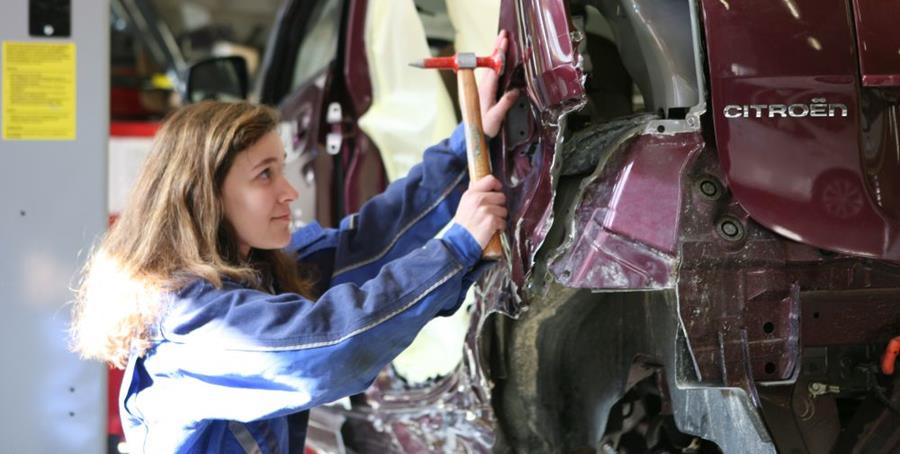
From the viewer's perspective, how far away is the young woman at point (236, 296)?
5.97ft

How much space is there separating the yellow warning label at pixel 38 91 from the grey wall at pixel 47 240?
2 centimetres

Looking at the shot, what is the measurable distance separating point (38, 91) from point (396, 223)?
3.37 ft

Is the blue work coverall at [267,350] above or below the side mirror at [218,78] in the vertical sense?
below

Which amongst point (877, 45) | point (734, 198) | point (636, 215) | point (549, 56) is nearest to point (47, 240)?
point (549, 56)

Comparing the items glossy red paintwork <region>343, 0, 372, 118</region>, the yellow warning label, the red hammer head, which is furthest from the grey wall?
the red hammer head

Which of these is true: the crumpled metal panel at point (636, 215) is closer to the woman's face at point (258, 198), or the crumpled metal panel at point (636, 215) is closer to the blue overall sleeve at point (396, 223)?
the blue overall sleeve at point (396, 223)

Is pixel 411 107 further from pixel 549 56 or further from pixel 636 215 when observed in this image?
pixel 636 215

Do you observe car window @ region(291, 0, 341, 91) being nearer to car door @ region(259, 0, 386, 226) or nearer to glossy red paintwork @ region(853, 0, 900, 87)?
car door @ region(259, 0, 386, 226)

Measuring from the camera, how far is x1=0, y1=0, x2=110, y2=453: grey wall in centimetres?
262

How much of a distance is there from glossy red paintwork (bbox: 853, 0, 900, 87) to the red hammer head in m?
0.67

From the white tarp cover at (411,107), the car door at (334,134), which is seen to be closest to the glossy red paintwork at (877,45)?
the white tarp cover at (411,107)

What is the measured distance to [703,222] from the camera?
179cm

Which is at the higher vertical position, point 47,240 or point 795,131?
point 795,131

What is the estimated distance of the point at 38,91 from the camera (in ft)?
8.66
